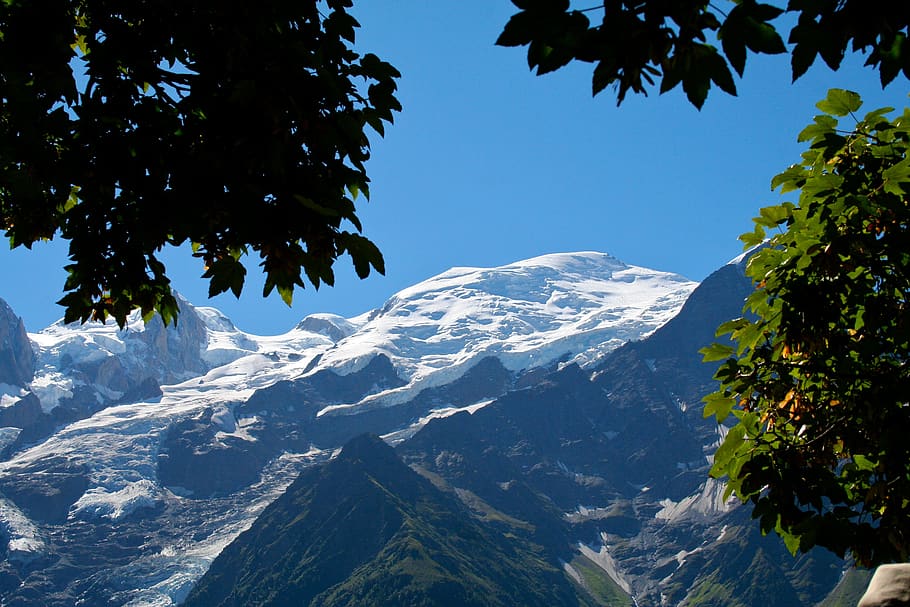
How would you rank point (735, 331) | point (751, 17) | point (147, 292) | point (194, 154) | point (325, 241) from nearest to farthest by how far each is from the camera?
point (751, 17) < point (325, 241) < point (194, 154) < point (147, 292) < point (735, 331)

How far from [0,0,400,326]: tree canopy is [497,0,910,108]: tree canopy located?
2716 millimetres

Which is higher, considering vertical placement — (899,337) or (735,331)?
(735,331)

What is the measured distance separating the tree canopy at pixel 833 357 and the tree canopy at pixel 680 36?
485 cm

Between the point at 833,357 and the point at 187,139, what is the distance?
7588mm

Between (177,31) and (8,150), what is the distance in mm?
1884

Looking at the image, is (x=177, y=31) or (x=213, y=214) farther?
(x=177, y=31)

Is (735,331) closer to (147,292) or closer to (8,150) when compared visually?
(147,292)

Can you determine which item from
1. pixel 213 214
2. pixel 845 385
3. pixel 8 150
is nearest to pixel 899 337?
pixel 845 385

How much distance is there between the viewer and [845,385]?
921 cm

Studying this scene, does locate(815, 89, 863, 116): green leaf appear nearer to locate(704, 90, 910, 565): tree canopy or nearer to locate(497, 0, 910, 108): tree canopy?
locate(704, 90, 910, 565): tree canopy

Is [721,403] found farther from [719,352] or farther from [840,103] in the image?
[840,103]

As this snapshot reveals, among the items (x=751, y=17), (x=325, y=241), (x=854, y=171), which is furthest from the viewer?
(x=854, y=171)

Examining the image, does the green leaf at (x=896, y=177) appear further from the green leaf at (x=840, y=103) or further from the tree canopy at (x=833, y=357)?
the green leaf at (x=840, y=103)

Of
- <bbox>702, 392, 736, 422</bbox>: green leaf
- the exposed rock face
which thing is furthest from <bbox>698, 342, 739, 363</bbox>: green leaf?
the exposed rock face
